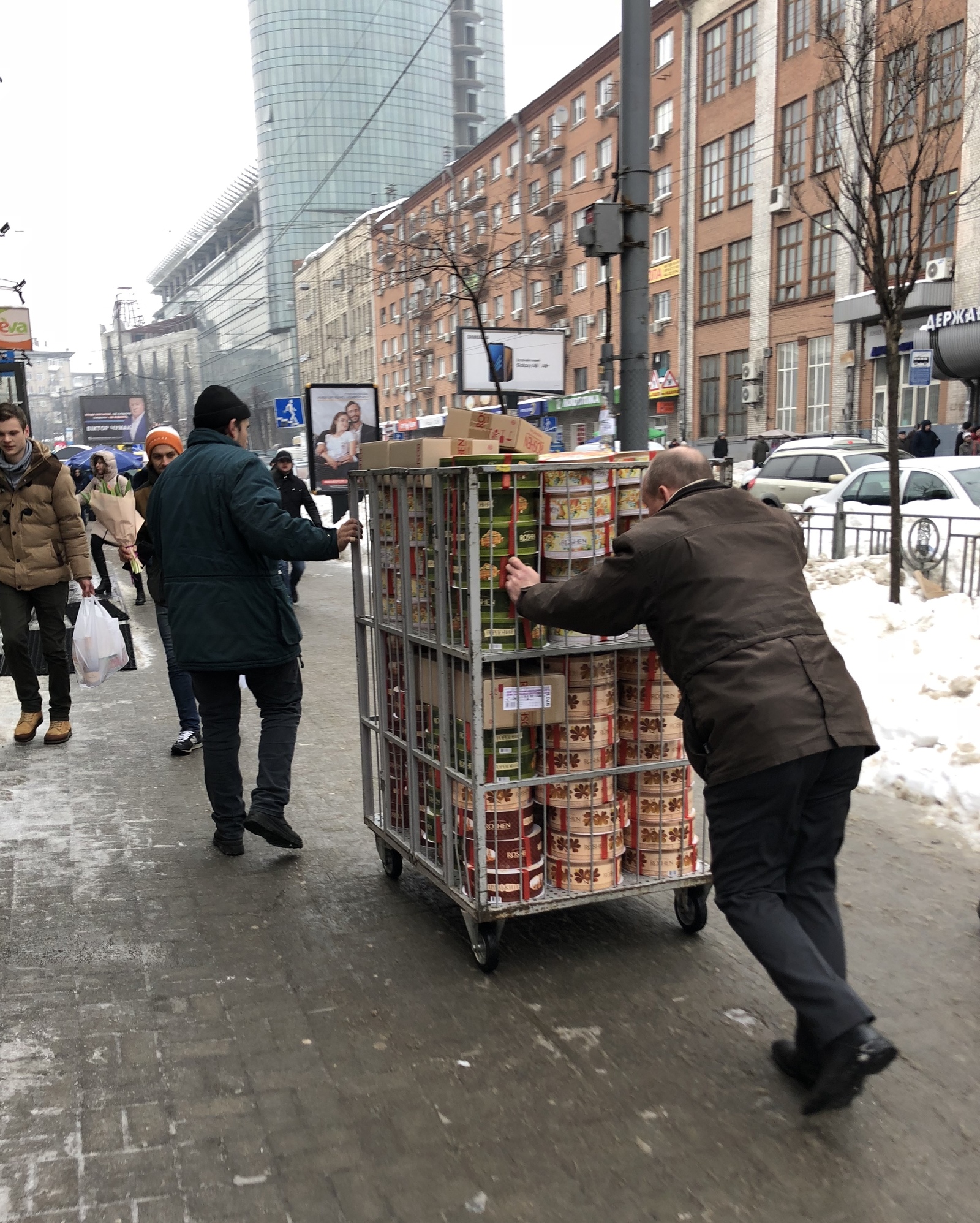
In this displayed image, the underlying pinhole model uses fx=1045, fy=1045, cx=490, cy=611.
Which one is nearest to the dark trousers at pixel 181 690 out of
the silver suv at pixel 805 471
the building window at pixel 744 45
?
the silver suv at pixel 805 471

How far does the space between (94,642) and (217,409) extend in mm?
2361

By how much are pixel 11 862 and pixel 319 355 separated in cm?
8266

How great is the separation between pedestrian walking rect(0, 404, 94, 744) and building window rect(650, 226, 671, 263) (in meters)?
37.4

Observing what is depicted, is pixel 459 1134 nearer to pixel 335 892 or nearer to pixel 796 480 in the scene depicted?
pixel 335 892

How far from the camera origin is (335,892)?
4418 millimetres

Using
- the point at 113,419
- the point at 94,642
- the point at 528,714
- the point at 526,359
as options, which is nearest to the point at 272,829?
the point at 528,714

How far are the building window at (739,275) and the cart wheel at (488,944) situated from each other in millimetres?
35491

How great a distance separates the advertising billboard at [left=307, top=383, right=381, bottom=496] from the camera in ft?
44.3

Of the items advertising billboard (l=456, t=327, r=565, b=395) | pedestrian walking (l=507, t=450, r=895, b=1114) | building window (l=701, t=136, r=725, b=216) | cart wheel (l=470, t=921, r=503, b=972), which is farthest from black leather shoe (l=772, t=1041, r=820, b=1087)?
building window (l=701, t=136, r=725, b=216)

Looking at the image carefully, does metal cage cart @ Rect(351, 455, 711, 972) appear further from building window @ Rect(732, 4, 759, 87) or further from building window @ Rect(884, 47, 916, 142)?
building window @ Rect(732, 4, 759, 87)

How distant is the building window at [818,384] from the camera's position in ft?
106

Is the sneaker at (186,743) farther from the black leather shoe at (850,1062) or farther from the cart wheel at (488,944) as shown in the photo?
the black leather shoe at (850,1062)

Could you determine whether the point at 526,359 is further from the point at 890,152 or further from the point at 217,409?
the point at 217,409

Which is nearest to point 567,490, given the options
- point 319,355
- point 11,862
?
point 11,862
